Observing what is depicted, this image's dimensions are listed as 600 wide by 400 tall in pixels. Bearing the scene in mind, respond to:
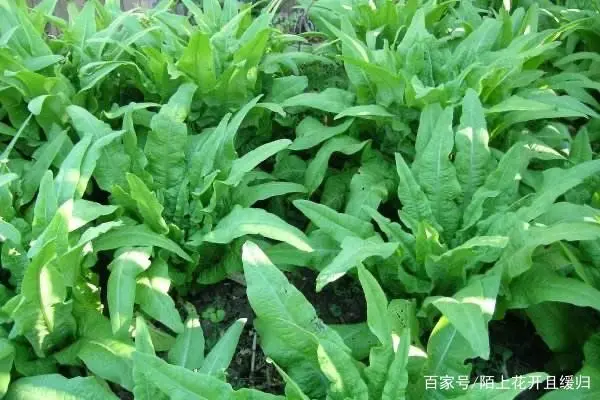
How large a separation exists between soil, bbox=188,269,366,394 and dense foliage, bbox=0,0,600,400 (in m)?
0.04

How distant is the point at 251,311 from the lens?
7.51 ft

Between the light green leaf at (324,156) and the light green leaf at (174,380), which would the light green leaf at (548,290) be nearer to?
the light green leaf at (324,156)

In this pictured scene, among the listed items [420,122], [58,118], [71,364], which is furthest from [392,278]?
[58,118]

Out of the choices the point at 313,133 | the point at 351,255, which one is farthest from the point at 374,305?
the point at 313,133

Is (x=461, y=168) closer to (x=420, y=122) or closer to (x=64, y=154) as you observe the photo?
(x=420, y=122)

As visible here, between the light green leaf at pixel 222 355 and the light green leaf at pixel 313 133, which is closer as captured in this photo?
the light green leaf at pixel 222 355

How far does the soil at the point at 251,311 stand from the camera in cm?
211

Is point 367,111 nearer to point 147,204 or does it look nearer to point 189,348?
point 147,204

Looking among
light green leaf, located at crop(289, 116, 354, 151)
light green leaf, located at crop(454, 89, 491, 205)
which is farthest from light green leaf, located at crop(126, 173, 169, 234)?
light green leaf, located at crop(454, 89, 491, 205)

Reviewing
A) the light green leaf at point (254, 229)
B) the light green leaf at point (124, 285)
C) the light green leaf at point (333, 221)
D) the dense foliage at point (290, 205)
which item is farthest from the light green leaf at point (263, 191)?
the light green leaf at point (124, 285)

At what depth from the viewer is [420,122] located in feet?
7.66

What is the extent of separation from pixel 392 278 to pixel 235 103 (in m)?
1.09

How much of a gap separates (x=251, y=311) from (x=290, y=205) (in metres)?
0.50

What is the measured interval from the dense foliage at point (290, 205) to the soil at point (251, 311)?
0.15ft
